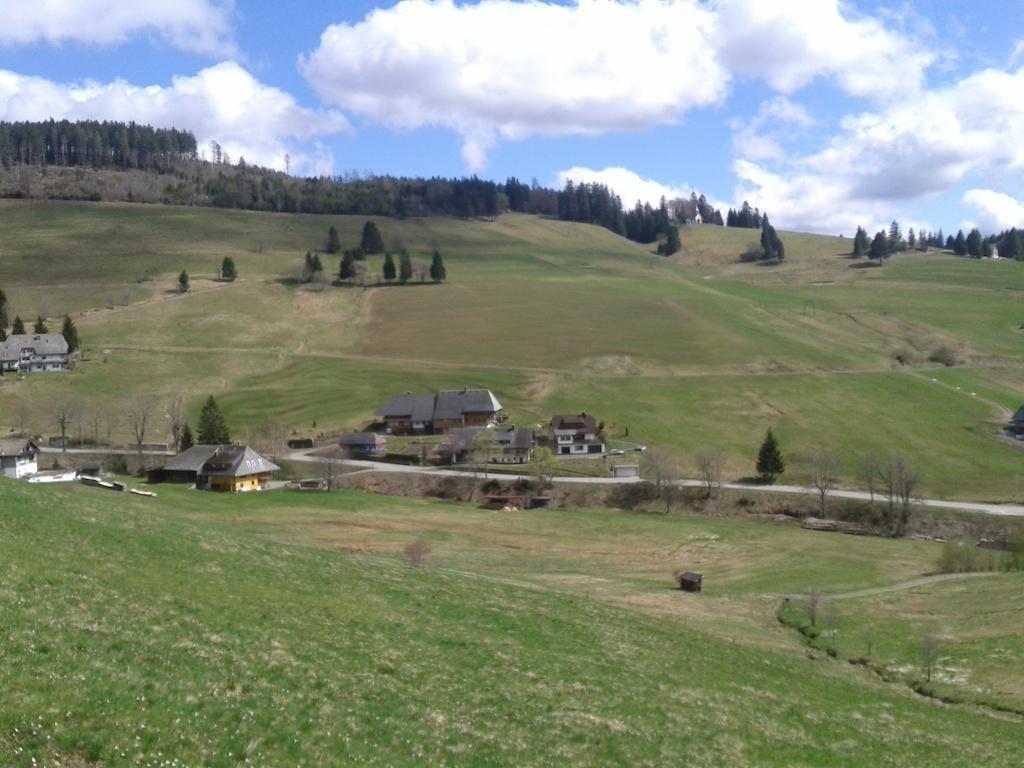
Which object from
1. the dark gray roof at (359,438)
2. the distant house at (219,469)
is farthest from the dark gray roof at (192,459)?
the dark gray roof at (359,438)

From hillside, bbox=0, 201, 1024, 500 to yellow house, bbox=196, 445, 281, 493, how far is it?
54.4ft

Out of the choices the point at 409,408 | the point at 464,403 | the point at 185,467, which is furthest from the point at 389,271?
the point at 185,467

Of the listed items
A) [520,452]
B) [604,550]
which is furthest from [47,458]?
[604,550]

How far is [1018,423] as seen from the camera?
99.4 metres

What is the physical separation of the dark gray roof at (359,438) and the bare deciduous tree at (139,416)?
21.6 m

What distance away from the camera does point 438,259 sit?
590 feet

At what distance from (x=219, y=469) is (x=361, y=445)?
1858 centimetres

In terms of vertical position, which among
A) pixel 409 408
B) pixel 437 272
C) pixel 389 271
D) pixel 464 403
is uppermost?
pixel 437 272

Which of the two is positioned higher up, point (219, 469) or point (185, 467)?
point (219, 469)

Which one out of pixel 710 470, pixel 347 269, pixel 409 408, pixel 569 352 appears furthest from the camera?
pixel 347 269

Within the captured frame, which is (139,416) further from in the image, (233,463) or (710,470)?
(710,470)

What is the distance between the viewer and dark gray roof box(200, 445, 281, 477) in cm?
7920

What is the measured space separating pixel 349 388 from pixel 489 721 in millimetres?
100642

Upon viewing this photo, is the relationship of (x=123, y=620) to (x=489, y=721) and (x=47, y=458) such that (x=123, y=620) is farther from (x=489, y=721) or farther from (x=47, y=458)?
(x=47, y=458)
